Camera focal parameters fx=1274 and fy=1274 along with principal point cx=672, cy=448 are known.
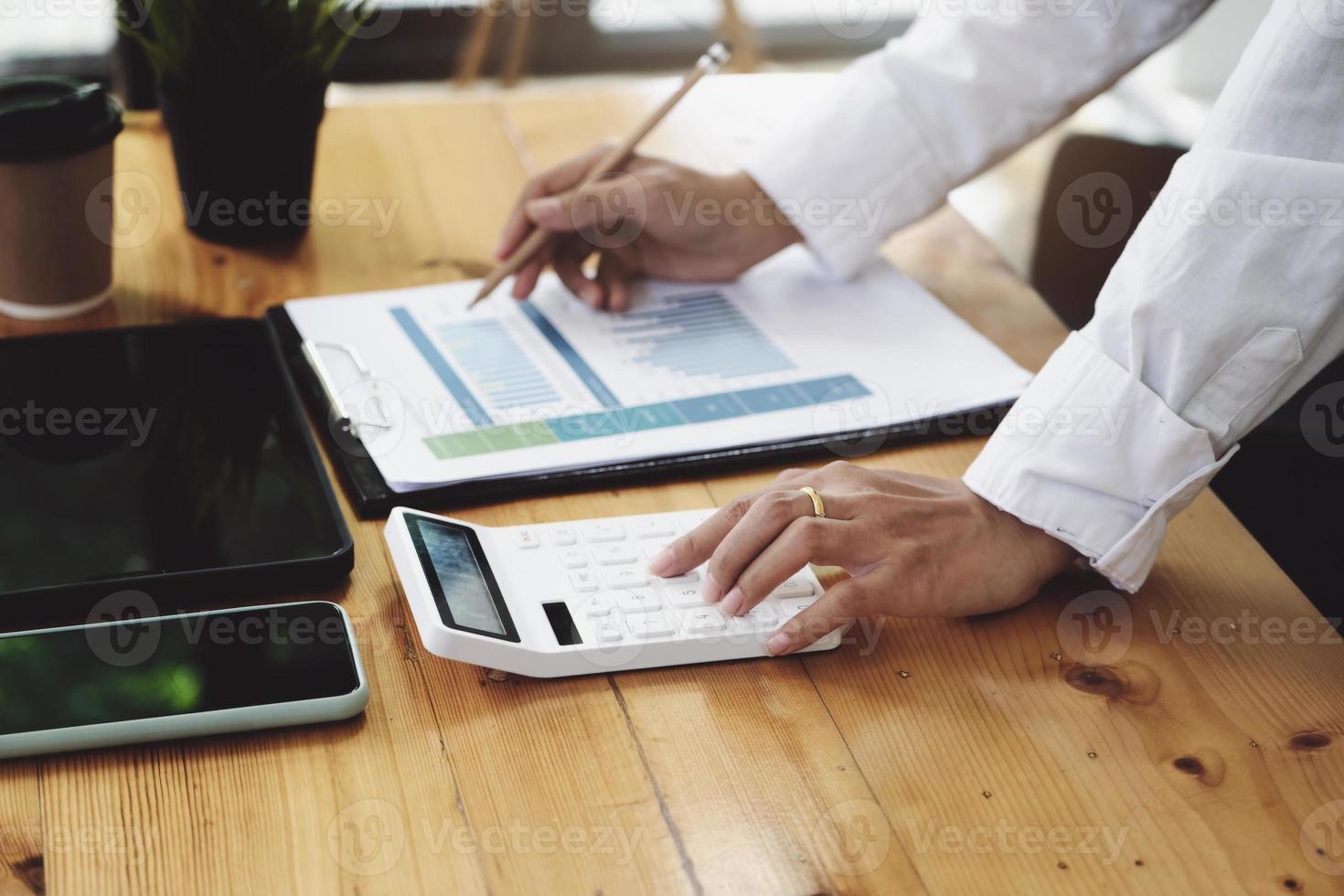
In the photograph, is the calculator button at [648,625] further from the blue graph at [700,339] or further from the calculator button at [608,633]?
the blue graph at [700,339]

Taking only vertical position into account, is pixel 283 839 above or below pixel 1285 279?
below

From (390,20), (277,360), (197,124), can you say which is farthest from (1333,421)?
(390,20)

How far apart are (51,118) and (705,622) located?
22.9 inches

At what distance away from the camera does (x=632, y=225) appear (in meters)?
1.05

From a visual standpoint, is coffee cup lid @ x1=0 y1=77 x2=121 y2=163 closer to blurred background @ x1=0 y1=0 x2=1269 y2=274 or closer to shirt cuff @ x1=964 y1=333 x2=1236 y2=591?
shirt cuff @ x1=964 y1=333 x2=1236 y2=591

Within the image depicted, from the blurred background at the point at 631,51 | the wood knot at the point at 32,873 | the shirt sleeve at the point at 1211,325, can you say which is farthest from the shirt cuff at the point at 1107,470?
the blurred background at the point at 631,51

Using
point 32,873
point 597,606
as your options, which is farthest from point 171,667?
point 597,606

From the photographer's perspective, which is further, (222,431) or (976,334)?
(976,334)

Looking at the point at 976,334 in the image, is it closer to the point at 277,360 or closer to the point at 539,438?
the point at 539,438

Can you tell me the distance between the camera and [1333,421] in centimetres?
108

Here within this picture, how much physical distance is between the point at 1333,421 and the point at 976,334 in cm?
33

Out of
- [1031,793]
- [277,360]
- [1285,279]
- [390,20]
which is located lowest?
[390,20]

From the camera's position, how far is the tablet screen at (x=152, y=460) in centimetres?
69

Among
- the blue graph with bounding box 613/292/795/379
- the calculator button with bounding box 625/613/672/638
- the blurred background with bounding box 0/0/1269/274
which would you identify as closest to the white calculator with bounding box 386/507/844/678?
the calculator button with bounding box 625/613/672/638
